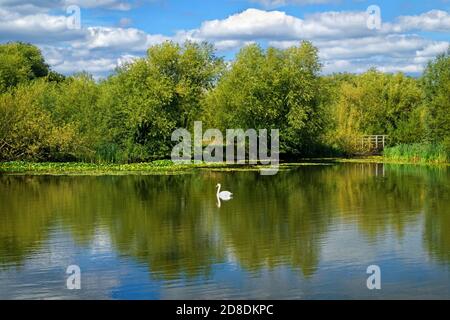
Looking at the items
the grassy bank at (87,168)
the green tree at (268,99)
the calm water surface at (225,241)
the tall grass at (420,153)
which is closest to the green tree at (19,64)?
the grassy bank at (87,168)

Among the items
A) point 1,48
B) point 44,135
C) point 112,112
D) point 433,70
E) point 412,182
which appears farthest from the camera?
point 1,48

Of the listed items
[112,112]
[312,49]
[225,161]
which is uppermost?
Result: [312,49]

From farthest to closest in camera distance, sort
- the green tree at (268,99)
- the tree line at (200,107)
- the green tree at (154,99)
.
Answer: the green tree at (268,99)
the green tree at (154,99)
the tree line at (200,107)

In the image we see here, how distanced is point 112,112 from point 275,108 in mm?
11955

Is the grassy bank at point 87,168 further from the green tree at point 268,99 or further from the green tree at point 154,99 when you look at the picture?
the green tree at point 268,99

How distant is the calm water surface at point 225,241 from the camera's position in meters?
11.2

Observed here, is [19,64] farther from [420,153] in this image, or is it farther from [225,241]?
[225,241]

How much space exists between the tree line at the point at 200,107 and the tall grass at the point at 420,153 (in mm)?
508

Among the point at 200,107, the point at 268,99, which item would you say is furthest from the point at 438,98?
the point at 200,107

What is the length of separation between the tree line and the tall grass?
0.51m

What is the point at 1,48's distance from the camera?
192ft

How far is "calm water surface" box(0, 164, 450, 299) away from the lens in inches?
440

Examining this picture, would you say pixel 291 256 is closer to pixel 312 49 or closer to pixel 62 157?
pixel 62 157
